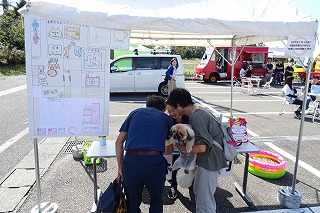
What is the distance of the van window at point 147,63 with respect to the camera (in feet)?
34.9

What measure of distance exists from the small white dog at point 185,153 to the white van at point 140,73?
26.5 ft

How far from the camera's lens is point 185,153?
263cm

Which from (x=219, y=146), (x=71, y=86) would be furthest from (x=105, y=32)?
(x=219, y=146)

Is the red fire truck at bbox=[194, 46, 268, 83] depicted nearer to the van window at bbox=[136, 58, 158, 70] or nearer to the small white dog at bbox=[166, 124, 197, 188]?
the van window at bbox=[136, 58, 158, 70]

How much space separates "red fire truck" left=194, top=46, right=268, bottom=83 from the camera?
16031mm

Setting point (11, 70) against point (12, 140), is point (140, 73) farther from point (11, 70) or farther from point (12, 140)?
point (11, 70)

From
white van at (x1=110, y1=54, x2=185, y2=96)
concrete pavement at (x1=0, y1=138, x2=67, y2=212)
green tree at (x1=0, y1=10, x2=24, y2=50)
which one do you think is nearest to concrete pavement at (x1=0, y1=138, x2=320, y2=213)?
concrete pavement at (x1=0, y1=138, x2=67, y2=212)

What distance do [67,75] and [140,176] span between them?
141 cm

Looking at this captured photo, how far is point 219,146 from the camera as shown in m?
2.59

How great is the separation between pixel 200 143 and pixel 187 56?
4086cm

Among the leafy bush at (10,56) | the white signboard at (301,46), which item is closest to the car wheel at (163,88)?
the white signboard at (301,46)

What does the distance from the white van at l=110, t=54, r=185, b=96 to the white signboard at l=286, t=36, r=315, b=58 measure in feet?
25.3

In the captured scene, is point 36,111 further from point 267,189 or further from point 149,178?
point 267,189

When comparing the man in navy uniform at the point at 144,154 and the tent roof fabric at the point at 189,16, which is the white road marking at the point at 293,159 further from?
the man in navy uniform at the point at 144,154
